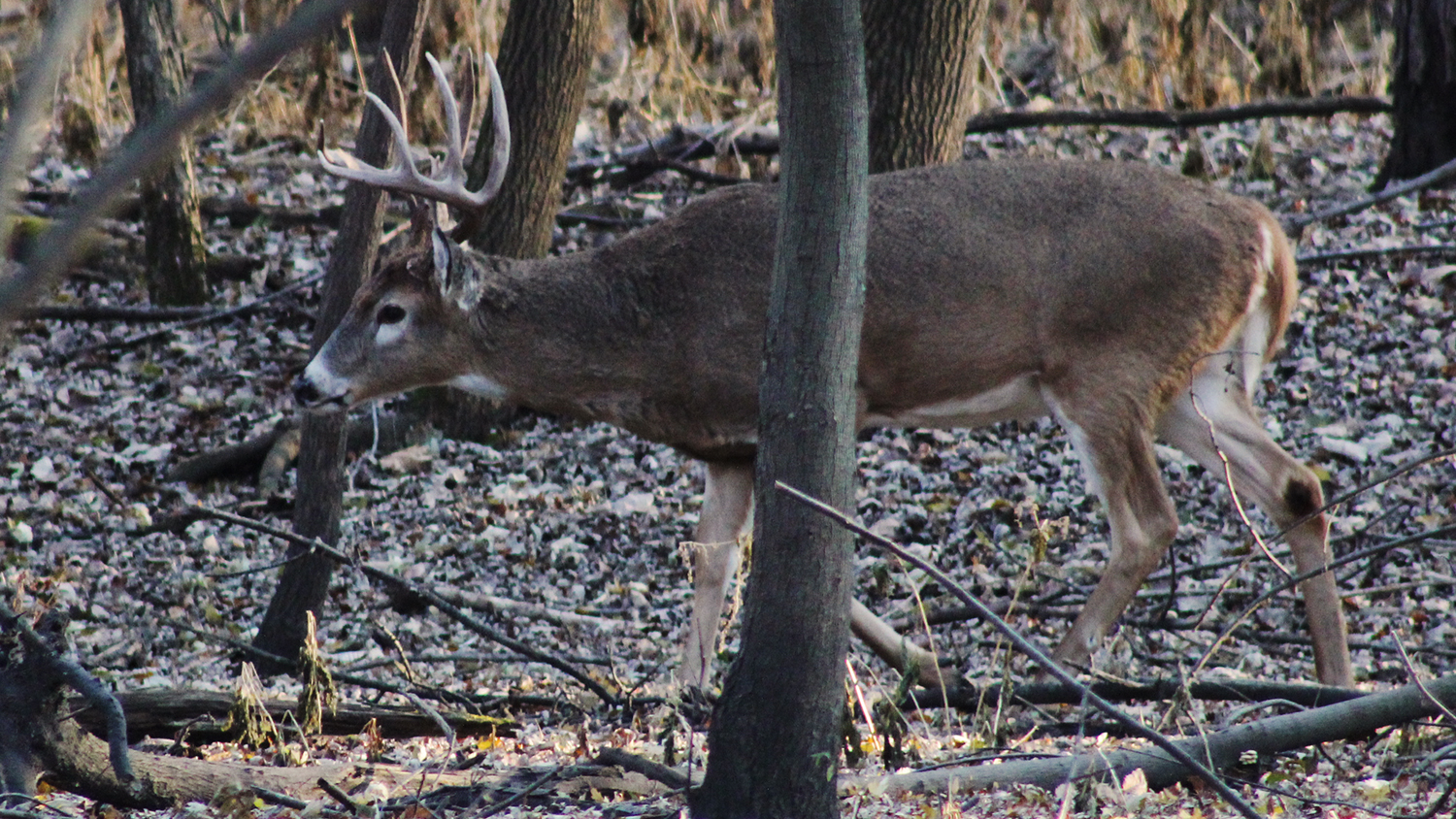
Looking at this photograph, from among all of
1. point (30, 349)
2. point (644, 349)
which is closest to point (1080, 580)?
point (644, 349)

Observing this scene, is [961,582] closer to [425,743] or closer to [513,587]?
[513,587]

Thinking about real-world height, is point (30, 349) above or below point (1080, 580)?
above

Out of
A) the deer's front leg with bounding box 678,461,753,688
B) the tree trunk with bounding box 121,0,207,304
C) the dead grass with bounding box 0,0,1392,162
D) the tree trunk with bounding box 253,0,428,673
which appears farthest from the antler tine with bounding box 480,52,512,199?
the dead grass with bounding box 0,0,1392,162

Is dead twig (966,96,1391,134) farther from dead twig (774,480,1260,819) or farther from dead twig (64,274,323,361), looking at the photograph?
dead twig (774,480,1260,819)

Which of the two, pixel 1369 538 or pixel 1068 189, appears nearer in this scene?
pixel 1068 189

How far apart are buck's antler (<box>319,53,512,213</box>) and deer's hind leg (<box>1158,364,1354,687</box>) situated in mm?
2786

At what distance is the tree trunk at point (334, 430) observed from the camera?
6008mm

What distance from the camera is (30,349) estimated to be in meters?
10.0

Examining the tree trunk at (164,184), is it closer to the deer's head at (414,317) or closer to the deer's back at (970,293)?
the deer's head at (414,317)

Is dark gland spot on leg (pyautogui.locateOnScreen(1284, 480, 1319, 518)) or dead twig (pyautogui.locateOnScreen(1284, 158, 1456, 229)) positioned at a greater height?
dead twig (pyautogui.locateOnScreen(1284, 158, 1456, 229))

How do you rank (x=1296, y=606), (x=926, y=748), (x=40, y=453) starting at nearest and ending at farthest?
(x=926, y=748), (x=1296, y=606), (x=40, y=453)

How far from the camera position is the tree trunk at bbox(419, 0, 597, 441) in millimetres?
8289

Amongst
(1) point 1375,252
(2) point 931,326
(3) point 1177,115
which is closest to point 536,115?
(2) point 931,326

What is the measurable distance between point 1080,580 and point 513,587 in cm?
255
